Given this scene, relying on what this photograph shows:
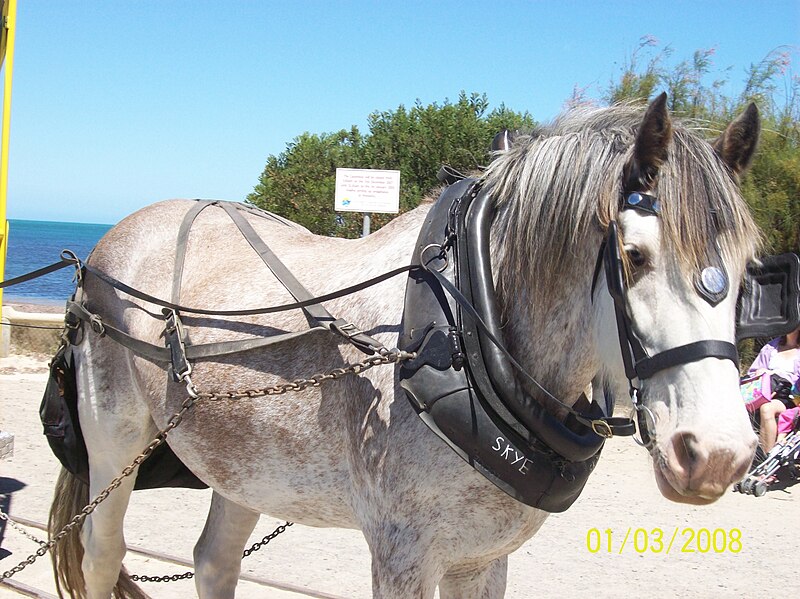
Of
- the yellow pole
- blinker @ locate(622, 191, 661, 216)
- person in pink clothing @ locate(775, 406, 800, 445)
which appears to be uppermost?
the yellow pole

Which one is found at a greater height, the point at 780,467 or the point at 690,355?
the point at 690,355

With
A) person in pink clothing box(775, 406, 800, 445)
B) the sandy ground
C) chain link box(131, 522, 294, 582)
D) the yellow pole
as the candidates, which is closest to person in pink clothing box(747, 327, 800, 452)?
person in pink clothing box(775, 406, 800, 445)

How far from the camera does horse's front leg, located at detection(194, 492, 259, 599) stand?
114 inches

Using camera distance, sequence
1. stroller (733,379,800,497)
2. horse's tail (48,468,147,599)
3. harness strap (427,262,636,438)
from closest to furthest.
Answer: harness strap (427,262,636,438) < horse's tail (48,468,147,599) < stroller (733,379,800,497)

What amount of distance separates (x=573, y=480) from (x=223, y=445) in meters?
1.04

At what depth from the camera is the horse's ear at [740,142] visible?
165cm

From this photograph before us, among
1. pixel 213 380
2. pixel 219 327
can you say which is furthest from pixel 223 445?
pixel 219 327

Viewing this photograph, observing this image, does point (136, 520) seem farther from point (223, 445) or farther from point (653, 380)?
point (653, 380)

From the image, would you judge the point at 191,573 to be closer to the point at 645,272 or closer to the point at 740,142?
the point at 645,272

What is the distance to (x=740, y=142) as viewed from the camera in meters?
1.67

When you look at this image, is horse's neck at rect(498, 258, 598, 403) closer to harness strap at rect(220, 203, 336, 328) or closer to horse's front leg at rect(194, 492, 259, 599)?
harness strap at rect(220, 203, 336, 328)

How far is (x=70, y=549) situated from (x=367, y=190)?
518 centimetres

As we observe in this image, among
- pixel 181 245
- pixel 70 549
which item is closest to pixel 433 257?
pixel 181 245
